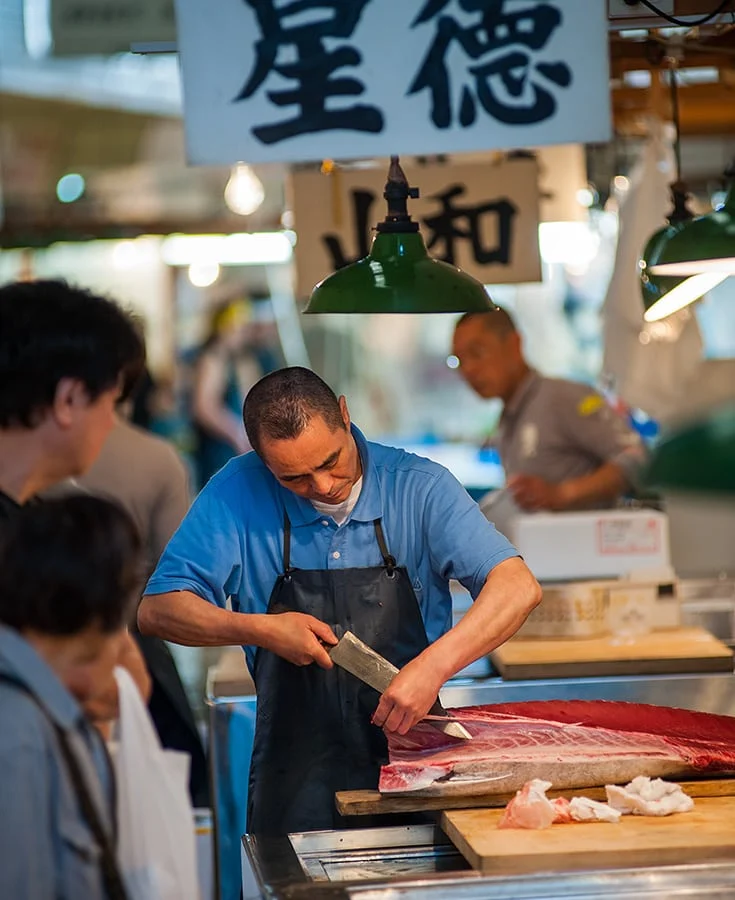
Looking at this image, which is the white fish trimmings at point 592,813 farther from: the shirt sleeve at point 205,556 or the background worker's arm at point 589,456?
the background worker's arm at point 589,456

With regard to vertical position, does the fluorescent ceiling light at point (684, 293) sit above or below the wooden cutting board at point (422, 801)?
above

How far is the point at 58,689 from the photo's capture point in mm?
2111

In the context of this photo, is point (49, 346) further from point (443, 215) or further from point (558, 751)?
point (443, 215)

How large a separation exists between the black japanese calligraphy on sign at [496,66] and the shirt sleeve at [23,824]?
Result: 1985mm


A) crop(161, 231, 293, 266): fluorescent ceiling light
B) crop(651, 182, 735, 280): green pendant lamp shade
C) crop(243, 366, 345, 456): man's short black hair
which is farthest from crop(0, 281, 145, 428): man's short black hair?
crop(161, 231, 293, 266): fluorescent ceiling light

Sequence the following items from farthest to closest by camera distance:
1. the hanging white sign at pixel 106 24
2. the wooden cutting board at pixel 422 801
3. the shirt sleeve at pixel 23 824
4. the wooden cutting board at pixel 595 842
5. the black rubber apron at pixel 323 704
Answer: the hanging white sign at pixel 106 24 < the black rubber apron at pixel 323 704 < the wooden cutting board at pixel 422 801 < the wooden cutting board at pixel 595 842 < the shirt sleeve at pixel 23 824

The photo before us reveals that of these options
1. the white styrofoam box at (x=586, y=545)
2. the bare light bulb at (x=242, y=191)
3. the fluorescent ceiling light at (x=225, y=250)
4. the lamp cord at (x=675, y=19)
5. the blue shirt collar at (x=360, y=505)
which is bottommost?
the white styrofoam box at (x=586, y=545)

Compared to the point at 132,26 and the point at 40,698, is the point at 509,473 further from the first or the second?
the point at 40,698

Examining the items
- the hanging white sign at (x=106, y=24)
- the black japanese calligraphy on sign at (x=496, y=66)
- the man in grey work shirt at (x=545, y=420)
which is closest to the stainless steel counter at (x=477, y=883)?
the black japanese calligraphy on sign at (x=496, y=66)

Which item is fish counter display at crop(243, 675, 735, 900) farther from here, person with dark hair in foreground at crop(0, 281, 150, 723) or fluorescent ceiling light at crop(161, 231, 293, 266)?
fluorescent ceiling light at crop(161, 231, 293, 266)

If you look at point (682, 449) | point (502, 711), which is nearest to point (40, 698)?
point (682, 449)

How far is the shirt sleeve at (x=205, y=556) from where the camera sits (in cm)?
357

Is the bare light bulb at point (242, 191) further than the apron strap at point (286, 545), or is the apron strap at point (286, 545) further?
the bare light bulb at point (242, 191)

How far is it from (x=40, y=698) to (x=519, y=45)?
2117 mm
